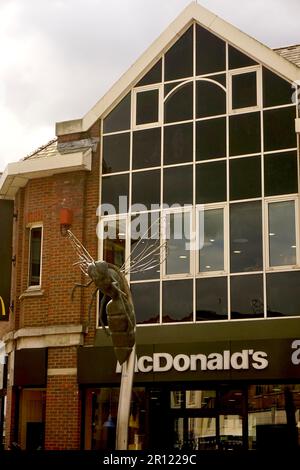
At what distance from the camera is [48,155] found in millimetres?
22562

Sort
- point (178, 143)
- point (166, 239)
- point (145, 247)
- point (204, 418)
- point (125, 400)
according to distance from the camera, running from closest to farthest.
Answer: point (125, 400) → point (204, 418) → point (166, 239) → point (145, 247) → point (178, 143)

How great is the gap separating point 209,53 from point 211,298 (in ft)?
19.4

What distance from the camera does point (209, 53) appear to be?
21.2 m

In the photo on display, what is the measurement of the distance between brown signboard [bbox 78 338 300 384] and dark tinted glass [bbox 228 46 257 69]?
645 cm

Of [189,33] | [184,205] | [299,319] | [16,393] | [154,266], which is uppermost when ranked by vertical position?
[189,33]

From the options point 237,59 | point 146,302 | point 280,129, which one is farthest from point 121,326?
point 237,59

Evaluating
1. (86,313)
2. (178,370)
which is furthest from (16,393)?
(178,370)

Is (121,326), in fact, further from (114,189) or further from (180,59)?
(180,59)

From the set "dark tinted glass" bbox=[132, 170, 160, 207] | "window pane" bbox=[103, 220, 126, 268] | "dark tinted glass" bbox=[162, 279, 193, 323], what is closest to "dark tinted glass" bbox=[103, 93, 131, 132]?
"dark tinted glass" bbox=[132, 170, 160, 207]

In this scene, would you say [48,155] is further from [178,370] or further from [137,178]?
[178,370]

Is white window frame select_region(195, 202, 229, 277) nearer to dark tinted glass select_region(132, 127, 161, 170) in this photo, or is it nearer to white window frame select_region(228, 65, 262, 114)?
dark tinted glass select_region(132, 127, 161, 170)

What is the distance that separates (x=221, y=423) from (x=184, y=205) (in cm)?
498
